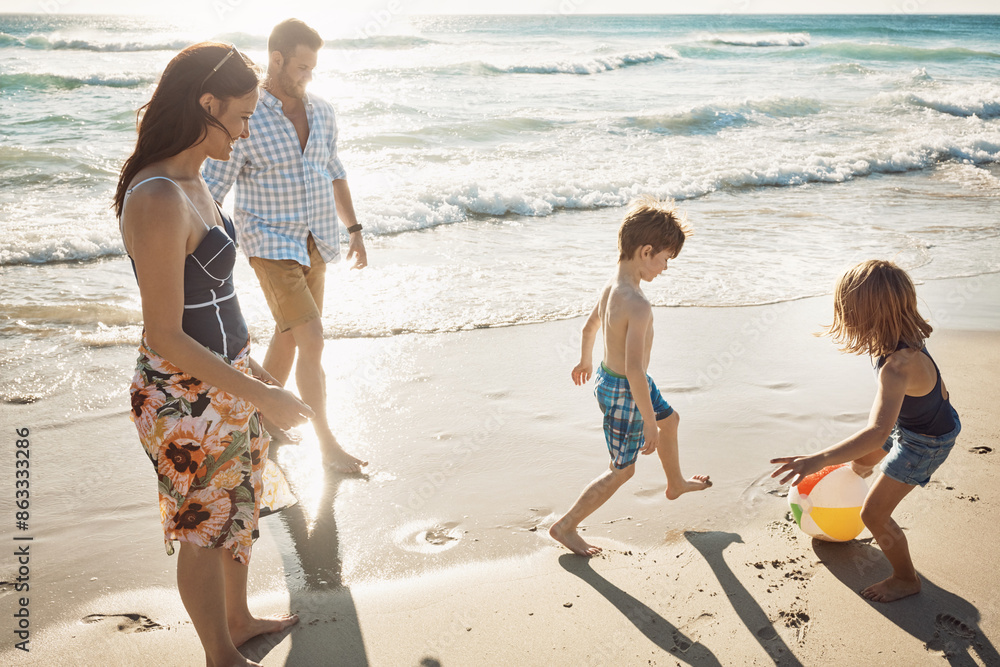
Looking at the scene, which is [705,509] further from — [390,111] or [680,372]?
[390,111]

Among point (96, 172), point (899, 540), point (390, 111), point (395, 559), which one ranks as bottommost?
point (395, 559)

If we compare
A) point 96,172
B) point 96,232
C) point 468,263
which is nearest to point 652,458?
point 468,263

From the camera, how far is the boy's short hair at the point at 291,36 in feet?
11.4

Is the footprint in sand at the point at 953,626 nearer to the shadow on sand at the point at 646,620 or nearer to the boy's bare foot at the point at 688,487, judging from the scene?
the shadow on sand at the point at 646,620

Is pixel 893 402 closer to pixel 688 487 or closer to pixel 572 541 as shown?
pixel 688 487

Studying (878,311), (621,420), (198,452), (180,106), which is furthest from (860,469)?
(180,106)

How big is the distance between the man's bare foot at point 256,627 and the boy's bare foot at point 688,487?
5.37 ft

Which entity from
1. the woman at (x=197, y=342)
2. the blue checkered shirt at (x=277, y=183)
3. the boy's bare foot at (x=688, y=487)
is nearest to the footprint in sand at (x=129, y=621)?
the woman at (x=197, y=342)

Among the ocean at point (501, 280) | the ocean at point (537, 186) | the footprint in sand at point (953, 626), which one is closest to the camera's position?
the footprint in sand at point (953, 626)

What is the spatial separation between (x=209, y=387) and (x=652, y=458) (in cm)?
247

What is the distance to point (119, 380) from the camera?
481cm

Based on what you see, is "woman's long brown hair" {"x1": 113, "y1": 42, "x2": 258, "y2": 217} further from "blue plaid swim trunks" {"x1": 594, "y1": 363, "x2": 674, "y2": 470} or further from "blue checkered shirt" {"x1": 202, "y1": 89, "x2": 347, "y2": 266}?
"blue plaid swim trunks" {"x1": 594, "y1": 363, "x2": 674, "y2": 470}

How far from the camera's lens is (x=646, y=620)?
8.79 ft

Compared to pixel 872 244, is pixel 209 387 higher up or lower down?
higher up
